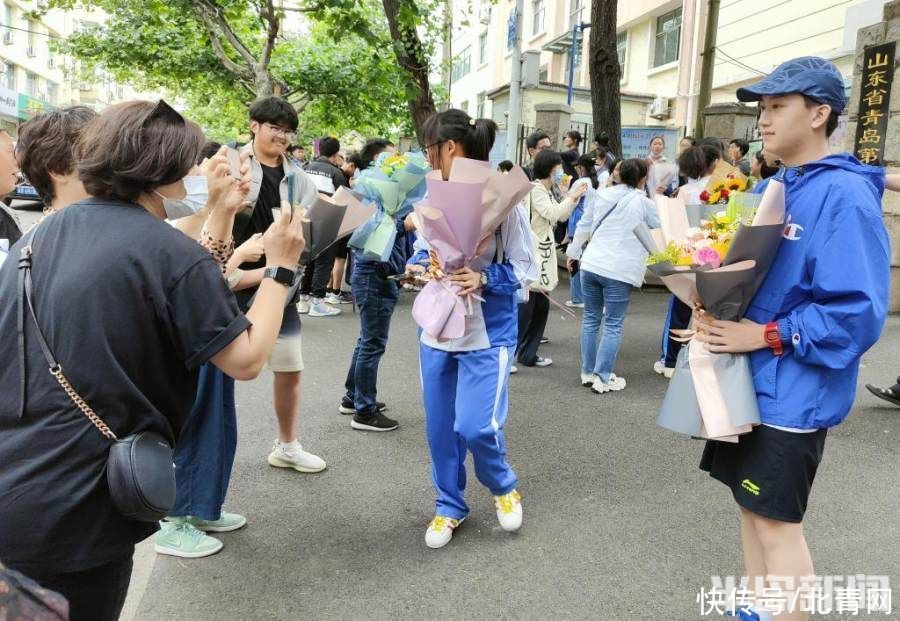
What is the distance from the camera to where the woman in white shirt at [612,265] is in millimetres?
5402

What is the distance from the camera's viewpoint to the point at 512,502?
3221mm

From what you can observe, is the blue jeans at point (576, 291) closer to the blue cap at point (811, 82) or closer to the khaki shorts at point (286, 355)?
the khaki shorts at point (286, 355)

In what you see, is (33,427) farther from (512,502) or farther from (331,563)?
(512,502)

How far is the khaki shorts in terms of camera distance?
355 cm

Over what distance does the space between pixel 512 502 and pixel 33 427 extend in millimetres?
2174

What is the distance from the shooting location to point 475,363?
9.85ft

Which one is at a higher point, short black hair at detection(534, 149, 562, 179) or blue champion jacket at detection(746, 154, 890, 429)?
short black hair at detection(534, 149, 562, 179)

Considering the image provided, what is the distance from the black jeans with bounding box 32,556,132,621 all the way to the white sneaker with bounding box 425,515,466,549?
156cm

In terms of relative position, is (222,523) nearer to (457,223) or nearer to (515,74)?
(457,223)

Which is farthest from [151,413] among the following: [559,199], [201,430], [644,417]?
[559,199]

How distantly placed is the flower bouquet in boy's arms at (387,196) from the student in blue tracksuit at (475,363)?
73cm

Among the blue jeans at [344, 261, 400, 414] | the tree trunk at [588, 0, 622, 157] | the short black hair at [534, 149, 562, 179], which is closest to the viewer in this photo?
the blue jeans at [344, 261, 400, 414]

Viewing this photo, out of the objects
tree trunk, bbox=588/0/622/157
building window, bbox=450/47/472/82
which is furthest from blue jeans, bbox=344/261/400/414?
building window, bbox=450/47/472/82

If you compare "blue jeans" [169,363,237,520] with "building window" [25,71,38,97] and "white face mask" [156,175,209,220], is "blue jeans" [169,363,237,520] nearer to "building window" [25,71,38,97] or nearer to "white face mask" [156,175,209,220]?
"white face mask" [156,175,209,220]
